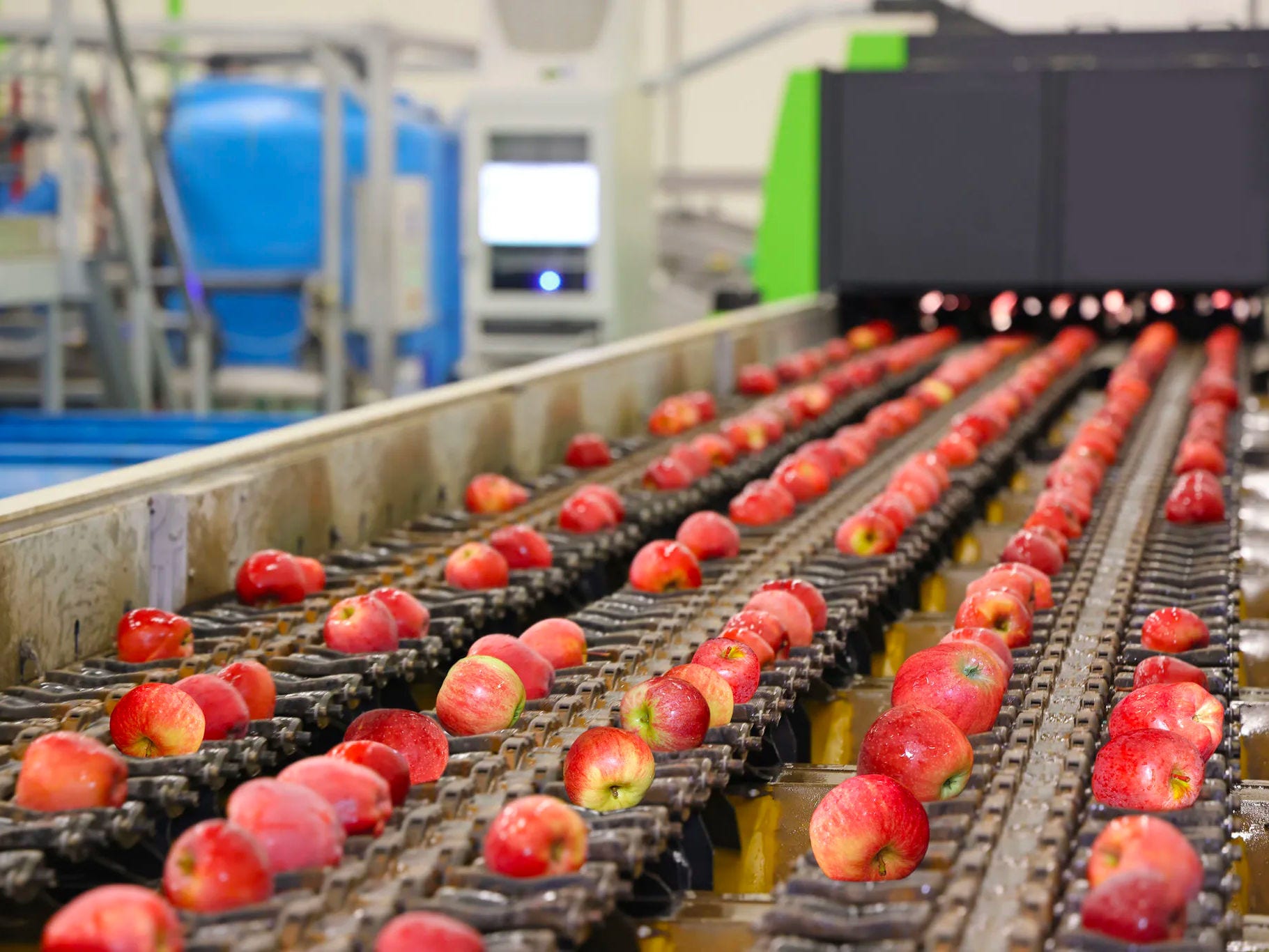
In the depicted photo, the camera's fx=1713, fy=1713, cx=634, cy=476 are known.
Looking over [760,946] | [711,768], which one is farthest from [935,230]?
[760,946]

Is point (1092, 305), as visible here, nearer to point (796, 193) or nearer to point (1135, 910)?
point (796, 193)

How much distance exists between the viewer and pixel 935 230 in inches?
316

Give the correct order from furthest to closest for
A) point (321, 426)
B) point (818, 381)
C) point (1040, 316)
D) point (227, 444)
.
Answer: point (1040, 316), point (818, 381), point (321, 426), point (227, 444)

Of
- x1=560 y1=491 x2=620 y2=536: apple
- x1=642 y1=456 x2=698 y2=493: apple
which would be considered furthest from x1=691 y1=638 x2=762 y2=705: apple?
x1=642 y1=456 x2=698 y2=493: apple

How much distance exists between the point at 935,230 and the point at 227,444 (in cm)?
513

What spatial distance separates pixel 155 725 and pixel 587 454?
2.64 m

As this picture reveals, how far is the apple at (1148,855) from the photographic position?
1.63 meters

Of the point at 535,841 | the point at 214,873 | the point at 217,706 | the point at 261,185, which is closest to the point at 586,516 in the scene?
the point at 217,706

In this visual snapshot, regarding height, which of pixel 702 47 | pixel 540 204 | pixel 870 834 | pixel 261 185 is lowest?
pixel 870 834

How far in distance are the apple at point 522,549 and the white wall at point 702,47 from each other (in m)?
14.3

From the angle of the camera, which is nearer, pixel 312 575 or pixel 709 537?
pixel 312 575

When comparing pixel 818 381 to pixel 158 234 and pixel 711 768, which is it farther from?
pixel 158 234

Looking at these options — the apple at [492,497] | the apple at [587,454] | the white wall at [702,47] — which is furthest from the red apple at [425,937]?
the white wall at [702,47]

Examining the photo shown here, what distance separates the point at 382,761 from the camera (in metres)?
1.95
